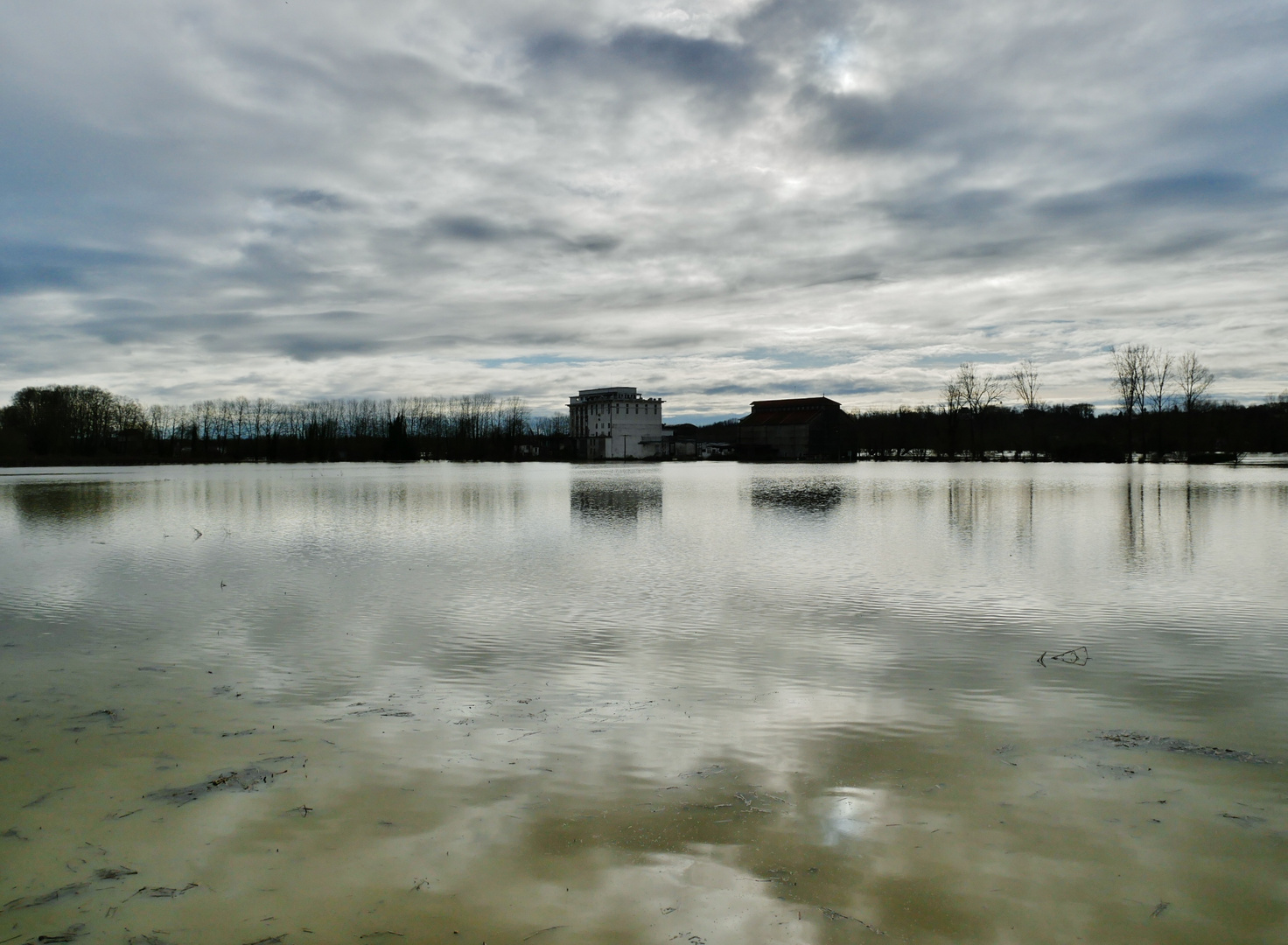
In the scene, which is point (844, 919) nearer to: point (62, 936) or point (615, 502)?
point (62, 936)

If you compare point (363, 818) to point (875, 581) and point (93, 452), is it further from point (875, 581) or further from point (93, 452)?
point (93, 452)

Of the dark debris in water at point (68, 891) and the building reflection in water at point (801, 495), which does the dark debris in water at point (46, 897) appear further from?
the building reflection in water at point (801, 495)

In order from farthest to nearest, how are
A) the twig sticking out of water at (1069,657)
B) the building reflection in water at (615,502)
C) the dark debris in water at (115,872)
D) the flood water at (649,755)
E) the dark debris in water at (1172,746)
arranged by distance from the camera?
the building reflection in water at (615,502) → the twig sticking out of water at (1069,657) → the dark debris in water at (1172,746) → the dark debris in water at (115,872) → the flood water at (649,755)

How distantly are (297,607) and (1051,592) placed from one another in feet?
35.4

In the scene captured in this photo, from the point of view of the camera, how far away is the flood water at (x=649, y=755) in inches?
157

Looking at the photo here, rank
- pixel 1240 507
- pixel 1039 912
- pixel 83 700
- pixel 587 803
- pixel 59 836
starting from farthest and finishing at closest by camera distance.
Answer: pixel 1240 507
pixel 83 700
pixel 587 803
pixel 59 836
pixel 1039 912

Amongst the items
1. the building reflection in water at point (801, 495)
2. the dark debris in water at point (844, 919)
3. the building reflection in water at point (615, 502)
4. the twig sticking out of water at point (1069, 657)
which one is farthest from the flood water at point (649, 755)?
the building reflection in water at point (801, 495)

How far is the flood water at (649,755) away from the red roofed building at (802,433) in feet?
313

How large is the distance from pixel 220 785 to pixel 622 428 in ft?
400

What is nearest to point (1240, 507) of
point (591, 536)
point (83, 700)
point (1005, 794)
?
point (591, 536)

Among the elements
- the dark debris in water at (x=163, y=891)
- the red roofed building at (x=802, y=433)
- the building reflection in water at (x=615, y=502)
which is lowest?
the dark debris in water at (x=163, y=891)

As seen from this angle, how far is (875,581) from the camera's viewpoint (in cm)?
1293

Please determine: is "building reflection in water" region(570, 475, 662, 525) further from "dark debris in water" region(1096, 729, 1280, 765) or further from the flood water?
"dark debris in water" region(1096, 729, 1280, 765)

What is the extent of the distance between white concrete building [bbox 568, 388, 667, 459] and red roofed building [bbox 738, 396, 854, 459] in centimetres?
1624
